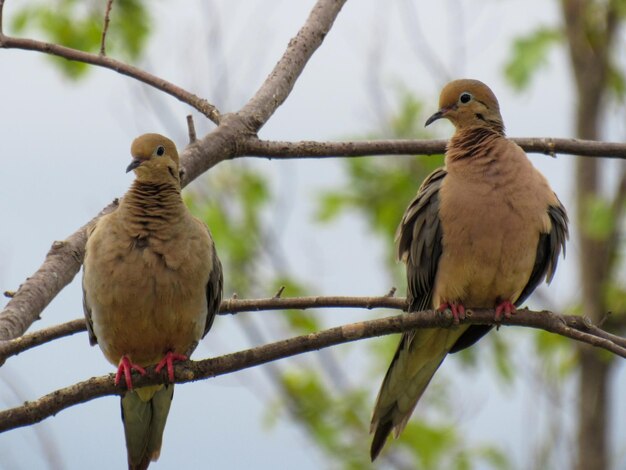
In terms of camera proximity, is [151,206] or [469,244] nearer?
[151,206]

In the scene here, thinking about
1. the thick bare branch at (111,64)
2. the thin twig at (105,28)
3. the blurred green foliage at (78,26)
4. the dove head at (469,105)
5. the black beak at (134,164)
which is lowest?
the black beak at (134,164)

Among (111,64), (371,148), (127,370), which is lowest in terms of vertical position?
(127,370)

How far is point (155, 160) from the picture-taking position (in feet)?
13.9

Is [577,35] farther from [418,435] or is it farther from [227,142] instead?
[227,142]

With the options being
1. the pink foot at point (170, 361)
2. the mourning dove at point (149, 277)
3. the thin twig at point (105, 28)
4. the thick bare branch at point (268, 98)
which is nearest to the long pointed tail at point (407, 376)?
the mourning dove at point (149, 277)

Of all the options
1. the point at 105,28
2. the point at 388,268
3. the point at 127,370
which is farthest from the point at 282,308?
the point at 388,268

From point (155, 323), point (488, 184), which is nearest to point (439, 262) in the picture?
point (488, 184)

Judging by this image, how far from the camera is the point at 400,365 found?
4.60m

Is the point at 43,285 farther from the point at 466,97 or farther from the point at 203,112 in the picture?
the point at 466,97

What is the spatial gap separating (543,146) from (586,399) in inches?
258

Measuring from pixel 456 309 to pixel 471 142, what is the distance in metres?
0.80

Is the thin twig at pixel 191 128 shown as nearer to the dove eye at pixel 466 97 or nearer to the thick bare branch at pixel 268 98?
the thick bare branch at pixel 268 98

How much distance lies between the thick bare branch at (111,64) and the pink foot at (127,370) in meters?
1.11

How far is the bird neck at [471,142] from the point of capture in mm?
4496
